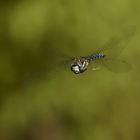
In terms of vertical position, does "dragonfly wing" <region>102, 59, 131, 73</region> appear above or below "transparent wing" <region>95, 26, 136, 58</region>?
below

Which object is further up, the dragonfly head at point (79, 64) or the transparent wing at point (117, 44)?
the transparent wing at point (117, 44)

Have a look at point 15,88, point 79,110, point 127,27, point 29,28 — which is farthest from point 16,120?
point 127,27

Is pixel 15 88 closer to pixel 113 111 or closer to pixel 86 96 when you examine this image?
pixel 86 96

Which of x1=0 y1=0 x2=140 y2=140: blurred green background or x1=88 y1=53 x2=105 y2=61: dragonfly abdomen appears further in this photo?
x1=0 y1=0 x2=140 y2=140: blurred green background

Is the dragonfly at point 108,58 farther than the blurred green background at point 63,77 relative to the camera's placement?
No

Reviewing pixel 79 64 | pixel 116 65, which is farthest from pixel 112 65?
pixel 79 64
